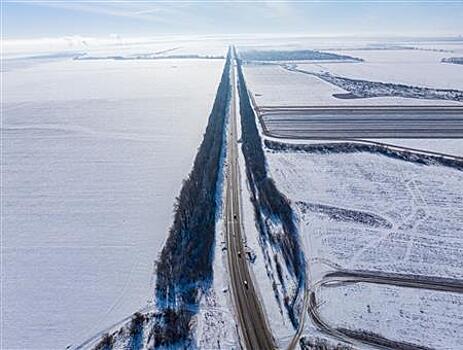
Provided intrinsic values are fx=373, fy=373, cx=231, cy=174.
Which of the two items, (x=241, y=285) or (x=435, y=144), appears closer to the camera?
(x=241, y=285)

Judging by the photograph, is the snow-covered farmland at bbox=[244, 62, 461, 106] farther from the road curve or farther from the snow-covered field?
the road curve

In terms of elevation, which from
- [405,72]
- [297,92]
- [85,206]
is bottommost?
[85,206]


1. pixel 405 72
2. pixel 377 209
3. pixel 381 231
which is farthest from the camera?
pixel 405 72

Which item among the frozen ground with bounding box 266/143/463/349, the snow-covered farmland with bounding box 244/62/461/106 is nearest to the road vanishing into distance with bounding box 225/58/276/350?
the frozen ground with bounding box 266/143/463/349

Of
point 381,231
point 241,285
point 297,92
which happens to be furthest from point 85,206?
point 297,92

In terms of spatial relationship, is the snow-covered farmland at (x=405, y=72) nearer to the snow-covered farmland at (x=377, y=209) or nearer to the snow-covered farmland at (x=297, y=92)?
the snow-covered farmland at (x=297, y=92)

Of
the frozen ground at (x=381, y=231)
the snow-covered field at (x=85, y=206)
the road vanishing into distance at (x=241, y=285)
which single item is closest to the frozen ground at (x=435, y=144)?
the frozen ground at (x=381, y=231)

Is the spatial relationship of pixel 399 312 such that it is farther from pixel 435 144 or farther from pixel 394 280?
pixel 435 144
